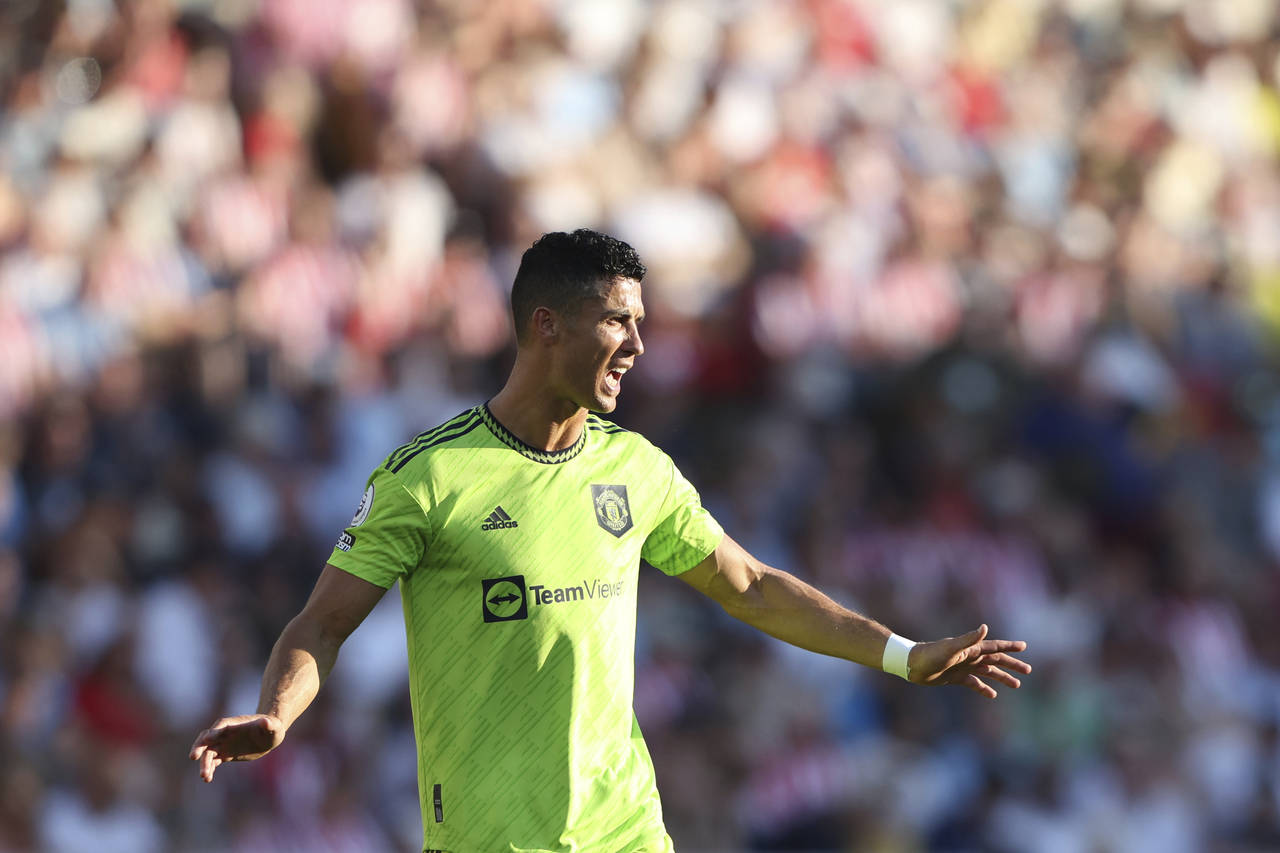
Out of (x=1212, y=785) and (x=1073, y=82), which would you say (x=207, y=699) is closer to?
(x=1212, y=785)

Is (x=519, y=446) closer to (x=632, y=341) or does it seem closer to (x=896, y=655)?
(x=632, y=341)

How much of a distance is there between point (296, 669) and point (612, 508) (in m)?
1.12

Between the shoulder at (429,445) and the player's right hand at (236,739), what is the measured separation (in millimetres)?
851

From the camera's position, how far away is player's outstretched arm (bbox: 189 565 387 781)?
4797mm

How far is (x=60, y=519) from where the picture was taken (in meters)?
10.8

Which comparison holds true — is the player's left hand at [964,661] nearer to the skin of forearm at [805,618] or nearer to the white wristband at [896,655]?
the white wristband at [896,655]

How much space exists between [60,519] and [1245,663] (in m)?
7.77

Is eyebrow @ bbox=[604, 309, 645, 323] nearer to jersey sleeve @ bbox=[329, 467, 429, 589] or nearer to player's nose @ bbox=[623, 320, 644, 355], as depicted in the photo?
player's nose @ bbox=[623, 320, 644, 355]

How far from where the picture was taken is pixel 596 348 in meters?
5.60

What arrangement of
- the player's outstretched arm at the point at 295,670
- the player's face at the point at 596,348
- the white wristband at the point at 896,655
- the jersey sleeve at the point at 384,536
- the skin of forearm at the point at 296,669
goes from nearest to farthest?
the player's outstretched arm at the point at 295,670 < the skin of forearm at the point at 296,669 < the jersey sleeve at the point at 384,536 < the player's face at the point at 596,348 < the white wristband at the point at 896,655

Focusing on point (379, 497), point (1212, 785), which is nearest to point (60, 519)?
point (379, 497)

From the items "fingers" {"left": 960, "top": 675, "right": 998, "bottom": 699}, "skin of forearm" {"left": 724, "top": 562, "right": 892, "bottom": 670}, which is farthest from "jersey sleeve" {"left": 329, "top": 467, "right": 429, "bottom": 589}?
"fingers" {"left": 960, "top": 675, "right": 998, "bottom": 699}

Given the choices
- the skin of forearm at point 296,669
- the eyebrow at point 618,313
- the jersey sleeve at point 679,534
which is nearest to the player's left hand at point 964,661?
the jersey sleeve at point 679,534

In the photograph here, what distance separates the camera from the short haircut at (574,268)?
18.5 feet
